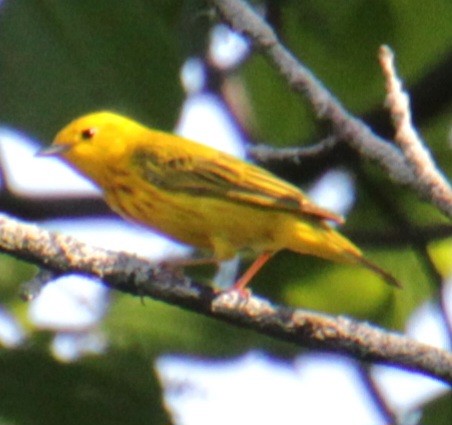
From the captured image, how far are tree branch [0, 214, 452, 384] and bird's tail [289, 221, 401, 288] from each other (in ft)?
3.09

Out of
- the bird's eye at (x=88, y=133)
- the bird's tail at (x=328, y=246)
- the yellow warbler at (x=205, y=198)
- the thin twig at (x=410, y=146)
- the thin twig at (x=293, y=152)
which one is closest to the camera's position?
the thin twig at (x=410, y=146)

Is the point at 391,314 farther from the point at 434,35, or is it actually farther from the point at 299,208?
the point at 434,35

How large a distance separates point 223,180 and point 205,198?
0.11 m

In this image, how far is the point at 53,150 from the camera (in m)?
5.47

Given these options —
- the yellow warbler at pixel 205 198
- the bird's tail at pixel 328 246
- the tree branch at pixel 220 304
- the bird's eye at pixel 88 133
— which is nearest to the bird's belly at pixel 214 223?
the yellow warbler at pixel 205 198

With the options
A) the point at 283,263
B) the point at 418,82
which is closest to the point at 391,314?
the point at 283,263

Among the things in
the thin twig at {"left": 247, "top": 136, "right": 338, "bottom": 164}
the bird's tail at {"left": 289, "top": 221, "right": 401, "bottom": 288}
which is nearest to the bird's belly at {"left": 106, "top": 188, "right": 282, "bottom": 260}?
the bird's tail at {"left": 289, "top": 221, "right": 401, "bottom": 288}

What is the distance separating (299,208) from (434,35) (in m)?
0.90

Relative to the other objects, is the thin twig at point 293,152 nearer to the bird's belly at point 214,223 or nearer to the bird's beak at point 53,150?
the bird's belly at point 214,223

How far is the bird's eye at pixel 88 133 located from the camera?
5957mm

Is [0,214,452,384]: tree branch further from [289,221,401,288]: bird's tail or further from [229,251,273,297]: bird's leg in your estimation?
[289,221,401,288]: bird's tail

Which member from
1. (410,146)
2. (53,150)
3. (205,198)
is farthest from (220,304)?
(53,150)

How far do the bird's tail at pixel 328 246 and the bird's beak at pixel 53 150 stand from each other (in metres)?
1.06

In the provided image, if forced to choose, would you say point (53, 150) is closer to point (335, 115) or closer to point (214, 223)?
point (214, 223)
